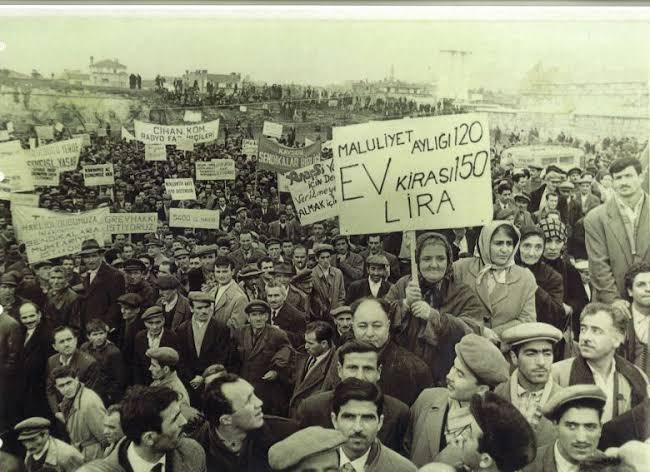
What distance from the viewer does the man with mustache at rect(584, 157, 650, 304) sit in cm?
298

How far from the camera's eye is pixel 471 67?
290cm

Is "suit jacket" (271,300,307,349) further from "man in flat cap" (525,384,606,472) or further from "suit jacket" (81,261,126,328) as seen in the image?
"man in flat cap" (525,384,606,472)

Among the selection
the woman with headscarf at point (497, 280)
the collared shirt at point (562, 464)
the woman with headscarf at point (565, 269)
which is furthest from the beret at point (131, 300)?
the collared shirt at point (562, 464)

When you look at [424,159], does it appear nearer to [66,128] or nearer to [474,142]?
[474,142]

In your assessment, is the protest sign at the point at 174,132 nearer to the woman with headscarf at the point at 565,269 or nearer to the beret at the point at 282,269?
the beret at the point at 282,269

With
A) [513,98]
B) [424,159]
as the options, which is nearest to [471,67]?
[513,98]

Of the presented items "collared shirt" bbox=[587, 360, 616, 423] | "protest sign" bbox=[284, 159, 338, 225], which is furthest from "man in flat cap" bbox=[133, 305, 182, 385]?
"collared shirt" bbox=[587, 360, 616, 423]

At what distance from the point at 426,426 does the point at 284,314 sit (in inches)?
28.8

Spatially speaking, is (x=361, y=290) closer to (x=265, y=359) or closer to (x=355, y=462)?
(x=265, y=359)

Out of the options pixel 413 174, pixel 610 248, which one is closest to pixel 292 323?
pixel 413 174

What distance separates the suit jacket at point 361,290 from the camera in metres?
2.94

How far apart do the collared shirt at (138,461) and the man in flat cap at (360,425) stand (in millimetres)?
715

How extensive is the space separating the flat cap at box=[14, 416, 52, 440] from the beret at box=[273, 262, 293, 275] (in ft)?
3.63

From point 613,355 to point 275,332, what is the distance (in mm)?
1381
